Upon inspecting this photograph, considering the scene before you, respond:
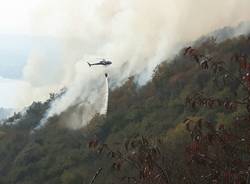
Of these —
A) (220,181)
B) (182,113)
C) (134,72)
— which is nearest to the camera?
(220,181)

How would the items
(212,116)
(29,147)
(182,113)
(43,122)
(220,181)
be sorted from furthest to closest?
(43,122), (29,147), (182,113), (212,116), (220,181)

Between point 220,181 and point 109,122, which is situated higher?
point 109,122

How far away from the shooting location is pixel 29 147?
140 m

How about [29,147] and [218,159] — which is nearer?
[218,159]

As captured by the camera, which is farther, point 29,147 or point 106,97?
point 106,97

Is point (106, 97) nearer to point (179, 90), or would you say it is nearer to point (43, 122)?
point (43, 122)

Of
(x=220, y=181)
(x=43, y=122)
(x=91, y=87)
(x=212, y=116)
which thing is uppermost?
(x=91, y=87)

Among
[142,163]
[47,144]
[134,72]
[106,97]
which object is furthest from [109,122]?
[142,163]

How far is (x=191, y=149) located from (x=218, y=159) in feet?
2.39

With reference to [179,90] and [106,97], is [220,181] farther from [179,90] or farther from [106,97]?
[106,97]

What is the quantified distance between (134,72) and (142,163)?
169322mm

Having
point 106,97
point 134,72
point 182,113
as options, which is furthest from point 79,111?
point 182,113

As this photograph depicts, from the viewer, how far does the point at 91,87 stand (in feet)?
606

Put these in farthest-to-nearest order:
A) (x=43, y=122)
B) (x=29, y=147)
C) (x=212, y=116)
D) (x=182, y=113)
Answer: (x=43, y=122), (x=29, y=147), (x=182, y=113), (x=212, y=116)
